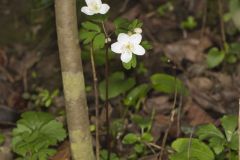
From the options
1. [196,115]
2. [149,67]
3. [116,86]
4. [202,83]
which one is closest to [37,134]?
[116,86]

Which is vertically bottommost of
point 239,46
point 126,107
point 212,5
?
point 126,107

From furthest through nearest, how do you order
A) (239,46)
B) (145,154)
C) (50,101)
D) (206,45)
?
(206,45) < (239,46) < (50,101) < (145,154)

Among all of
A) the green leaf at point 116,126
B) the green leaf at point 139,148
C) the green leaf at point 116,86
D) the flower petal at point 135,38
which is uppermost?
the flower petal at point 135,38

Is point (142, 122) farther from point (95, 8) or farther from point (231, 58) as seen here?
point (231, 58)

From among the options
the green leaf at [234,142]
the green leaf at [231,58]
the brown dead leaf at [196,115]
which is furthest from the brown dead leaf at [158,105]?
the green leaf at [234,142]

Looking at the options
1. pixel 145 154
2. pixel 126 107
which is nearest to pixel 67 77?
pixel 145 154

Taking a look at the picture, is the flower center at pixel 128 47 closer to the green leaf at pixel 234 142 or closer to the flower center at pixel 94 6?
the flower center at pixel 94 6

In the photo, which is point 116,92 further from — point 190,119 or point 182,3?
point 182,3
